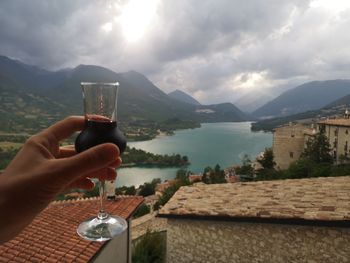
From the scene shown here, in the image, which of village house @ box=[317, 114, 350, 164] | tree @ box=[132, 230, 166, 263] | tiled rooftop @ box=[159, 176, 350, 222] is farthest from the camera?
village house @ box=[317, 114, 350, 164]

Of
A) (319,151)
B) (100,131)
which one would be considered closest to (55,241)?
(100,131)

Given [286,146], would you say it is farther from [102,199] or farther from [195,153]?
[195,153]

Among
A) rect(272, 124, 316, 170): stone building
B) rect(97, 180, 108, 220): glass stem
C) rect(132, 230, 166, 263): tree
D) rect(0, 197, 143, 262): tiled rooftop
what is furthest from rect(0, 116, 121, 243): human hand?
rect(272, 124, 316, 170): stone building

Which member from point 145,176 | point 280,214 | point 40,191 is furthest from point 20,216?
Answer: point 145,176

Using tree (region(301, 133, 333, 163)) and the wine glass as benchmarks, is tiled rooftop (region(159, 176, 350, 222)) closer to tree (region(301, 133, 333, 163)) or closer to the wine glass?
the wine glass

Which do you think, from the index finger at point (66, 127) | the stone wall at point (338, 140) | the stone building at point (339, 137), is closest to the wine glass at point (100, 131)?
the index finger at point (66, 127)

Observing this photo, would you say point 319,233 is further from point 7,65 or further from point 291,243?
point 7,65
